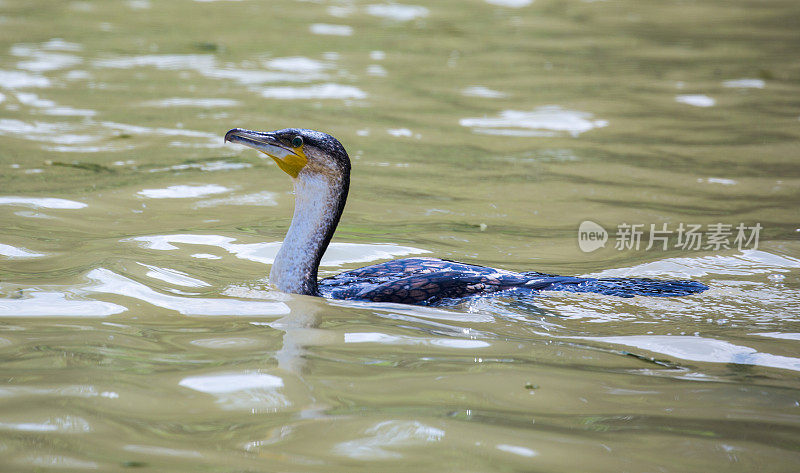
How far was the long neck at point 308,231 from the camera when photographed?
5309 mm

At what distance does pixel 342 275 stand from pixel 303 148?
0.79 meters

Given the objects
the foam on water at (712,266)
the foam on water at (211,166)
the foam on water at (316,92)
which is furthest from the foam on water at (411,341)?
the foam on water at (316,92)

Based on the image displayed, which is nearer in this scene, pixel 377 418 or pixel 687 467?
pixel 687 467

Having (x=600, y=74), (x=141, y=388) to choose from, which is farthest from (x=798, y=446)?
(x=600, y=74)

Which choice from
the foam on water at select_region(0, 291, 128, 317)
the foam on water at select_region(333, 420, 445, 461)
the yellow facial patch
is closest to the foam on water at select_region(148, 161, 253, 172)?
the yellow facial patch

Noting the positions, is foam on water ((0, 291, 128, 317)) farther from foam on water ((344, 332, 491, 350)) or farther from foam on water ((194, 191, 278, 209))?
foam on water ((194, 191, 278, 209))

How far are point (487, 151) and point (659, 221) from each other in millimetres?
2299

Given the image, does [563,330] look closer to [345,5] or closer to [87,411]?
[87,411]

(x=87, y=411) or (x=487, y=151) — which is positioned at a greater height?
(x=487, y=151)

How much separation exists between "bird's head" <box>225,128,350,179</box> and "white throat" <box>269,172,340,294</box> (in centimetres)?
8

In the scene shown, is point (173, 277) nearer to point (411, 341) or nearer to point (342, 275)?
point (342, 275)

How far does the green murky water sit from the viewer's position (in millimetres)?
3498

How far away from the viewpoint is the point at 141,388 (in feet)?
12.3

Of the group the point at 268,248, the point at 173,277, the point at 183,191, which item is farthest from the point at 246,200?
the point at 173,277
